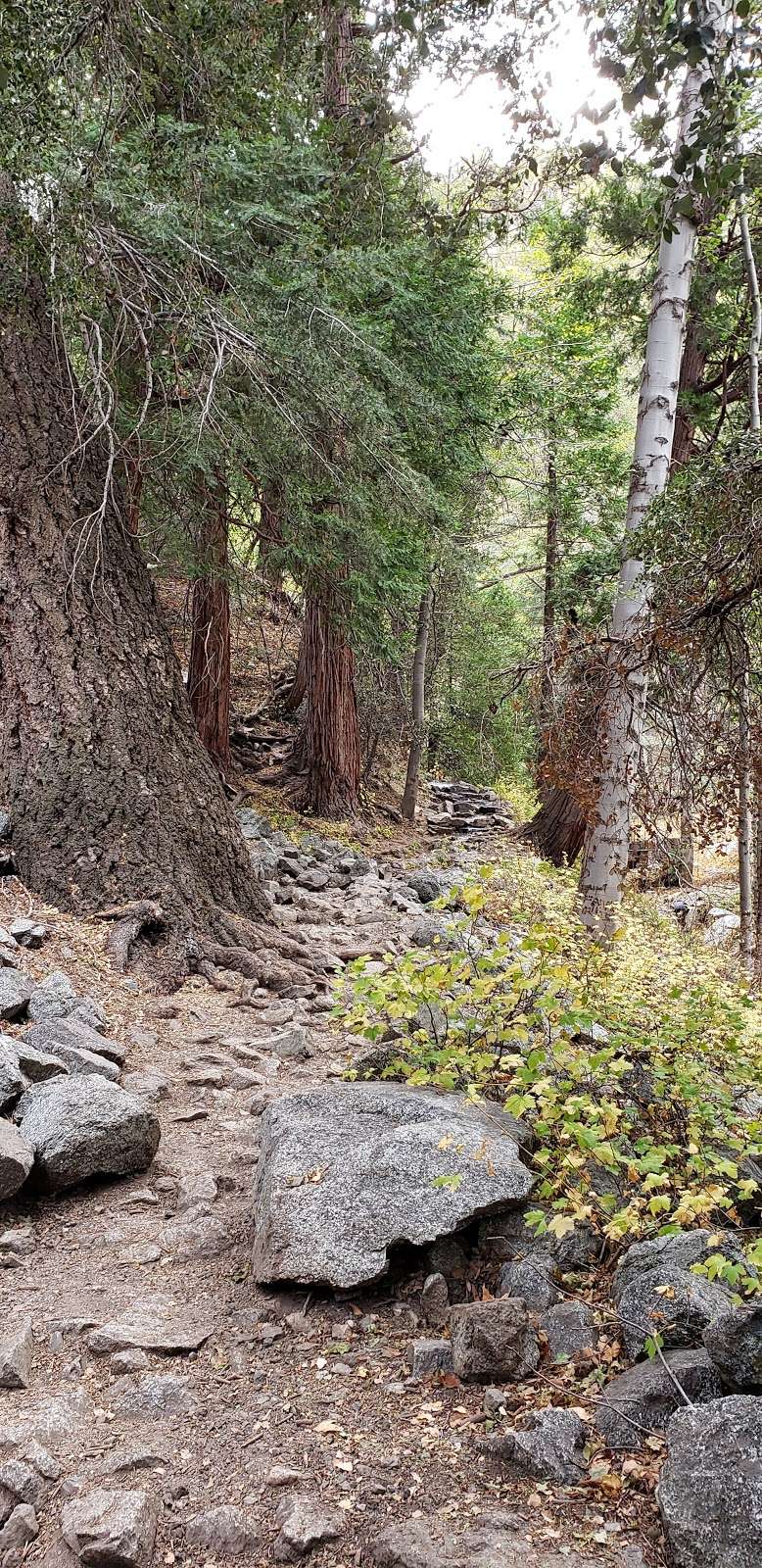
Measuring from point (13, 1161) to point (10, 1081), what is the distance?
15.1 inches

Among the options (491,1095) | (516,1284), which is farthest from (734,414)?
(516,1284)

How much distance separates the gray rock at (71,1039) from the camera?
4188 millimetres

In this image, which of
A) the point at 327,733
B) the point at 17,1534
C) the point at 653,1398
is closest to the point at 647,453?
the point at 653,1398

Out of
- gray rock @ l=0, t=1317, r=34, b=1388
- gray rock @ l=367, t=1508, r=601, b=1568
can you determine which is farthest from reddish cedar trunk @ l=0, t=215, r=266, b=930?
gray rock @ l=367, t=1508, r=601, b=1568

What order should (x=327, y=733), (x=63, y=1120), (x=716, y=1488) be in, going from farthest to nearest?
(x=327, y=733) → (x=63, y=1120) → (x=716, y=1488)

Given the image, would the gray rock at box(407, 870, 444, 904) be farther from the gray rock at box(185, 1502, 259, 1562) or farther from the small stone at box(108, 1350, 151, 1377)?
the gray rock at box(185, 1502, 259, 1562)

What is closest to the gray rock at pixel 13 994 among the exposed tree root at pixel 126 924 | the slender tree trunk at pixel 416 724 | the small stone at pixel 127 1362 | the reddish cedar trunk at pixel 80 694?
the exposed tree root at pixel 126 924

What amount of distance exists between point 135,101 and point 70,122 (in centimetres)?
34

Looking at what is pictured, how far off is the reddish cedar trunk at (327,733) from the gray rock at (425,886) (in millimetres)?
2394

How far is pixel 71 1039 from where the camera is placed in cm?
431

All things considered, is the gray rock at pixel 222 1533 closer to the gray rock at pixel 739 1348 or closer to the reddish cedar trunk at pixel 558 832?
the gray rock at pixel 739 1348

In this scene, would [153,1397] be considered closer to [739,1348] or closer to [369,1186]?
[369,1186]

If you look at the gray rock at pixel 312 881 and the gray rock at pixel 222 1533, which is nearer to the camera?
the gray rock at pixel 222 1533

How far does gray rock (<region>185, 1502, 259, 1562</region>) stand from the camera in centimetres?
209
